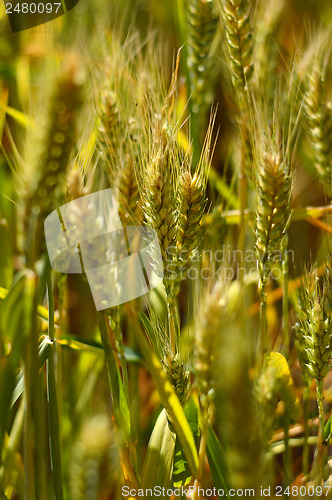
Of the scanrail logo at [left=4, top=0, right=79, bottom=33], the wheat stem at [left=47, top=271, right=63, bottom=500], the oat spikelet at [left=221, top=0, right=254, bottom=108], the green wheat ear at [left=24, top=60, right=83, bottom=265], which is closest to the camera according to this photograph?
the green wheat ear at [left=24, top=60, right=83, bottom=265]

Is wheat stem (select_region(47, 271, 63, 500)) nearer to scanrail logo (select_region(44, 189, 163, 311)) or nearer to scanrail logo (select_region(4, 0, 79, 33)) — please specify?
scanrail logo (select_region(44, 189, 163, 311))

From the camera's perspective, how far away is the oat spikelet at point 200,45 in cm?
61

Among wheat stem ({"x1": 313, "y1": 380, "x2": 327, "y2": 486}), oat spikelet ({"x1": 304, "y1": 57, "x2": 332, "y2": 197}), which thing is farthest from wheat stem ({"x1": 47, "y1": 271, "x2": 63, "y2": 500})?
oat spikelet ({"x1": 304, "y1": 57, "x2": 332, "y2": 197})

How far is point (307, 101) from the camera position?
62 centimetres

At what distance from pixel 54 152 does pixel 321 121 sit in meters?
0.40

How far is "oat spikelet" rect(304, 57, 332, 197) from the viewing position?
60 cm

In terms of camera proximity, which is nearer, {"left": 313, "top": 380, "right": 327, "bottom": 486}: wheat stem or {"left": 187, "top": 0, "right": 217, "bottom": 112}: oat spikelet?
{"left": 313, "top": 380, "right": 327, "bottom": 486}: wheat stem

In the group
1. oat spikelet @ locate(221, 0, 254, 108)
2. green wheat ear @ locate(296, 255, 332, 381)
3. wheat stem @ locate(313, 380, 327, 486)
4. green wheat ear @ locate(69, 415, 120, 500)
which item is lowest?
wheat stem @ locate(313, 380, 327, 486)

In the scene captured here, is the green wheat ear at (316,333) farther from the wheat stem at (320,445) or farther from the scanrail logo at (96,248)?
the scanrail logo at (96,248)

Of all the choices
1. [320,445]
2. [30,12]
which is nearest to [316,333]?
[320,445]

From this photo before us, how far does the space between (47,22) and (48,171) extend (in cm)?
45

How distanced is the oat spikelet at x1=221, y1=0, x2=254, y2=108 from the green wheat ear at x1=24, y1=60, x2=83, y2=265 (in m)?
0.29

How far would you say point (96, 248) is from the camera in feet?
1.46

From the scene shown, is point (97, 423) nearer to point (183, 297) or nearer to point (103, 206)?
point (103, 206)
